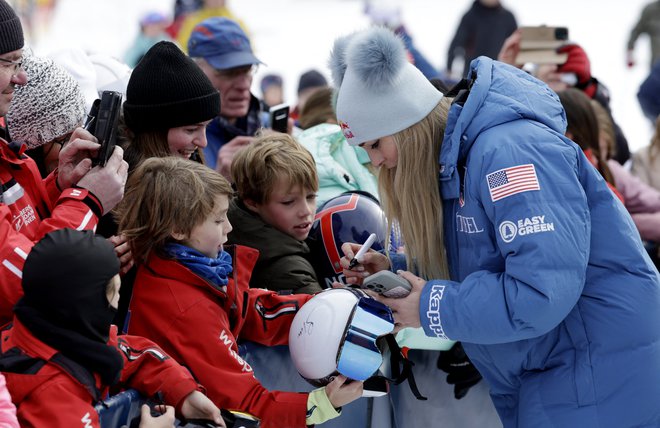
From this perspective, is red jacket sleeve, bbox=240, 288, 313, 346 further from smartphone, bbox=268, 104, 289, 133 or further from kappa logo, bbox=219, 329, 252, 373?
smartphone, bbox=268, 104, 289, 133

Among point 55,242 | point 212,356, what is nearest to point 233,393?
point 212,356

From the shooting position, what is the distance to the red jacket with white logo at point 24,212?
2.18 meters

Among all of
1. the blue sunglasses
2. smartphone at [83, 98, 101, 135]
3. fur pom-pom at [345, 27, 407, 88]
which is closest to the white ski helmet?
the blue sunglasses

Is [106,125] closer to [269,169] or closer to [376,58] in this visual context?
[269,169]

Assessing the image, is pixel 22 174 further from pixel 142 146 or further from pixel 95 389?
pixel 95 389

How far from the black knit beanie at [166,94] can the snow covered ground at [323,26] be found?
8072 mm

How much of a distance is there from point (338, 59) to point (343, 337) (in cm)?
81

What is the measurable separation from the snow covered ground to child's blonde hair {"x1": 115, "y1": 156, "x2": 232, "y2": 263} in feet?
28.7

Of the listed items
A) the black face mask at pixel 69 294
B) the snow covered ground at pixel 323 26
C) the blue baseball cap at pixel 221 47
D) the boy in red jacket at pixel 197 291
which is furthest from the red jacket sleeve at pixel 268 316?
the snow covered ground at pixel 323 26

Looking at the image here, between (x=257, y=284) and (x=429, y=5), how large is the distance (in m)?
15.6

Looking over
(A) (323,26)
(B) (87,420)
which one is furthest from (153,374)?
(A) (323,26)

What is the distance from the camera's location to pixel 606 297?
7.77 feet

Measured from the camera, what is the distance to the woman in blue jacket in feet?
7.33

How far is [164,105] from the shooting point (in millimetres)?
3146
